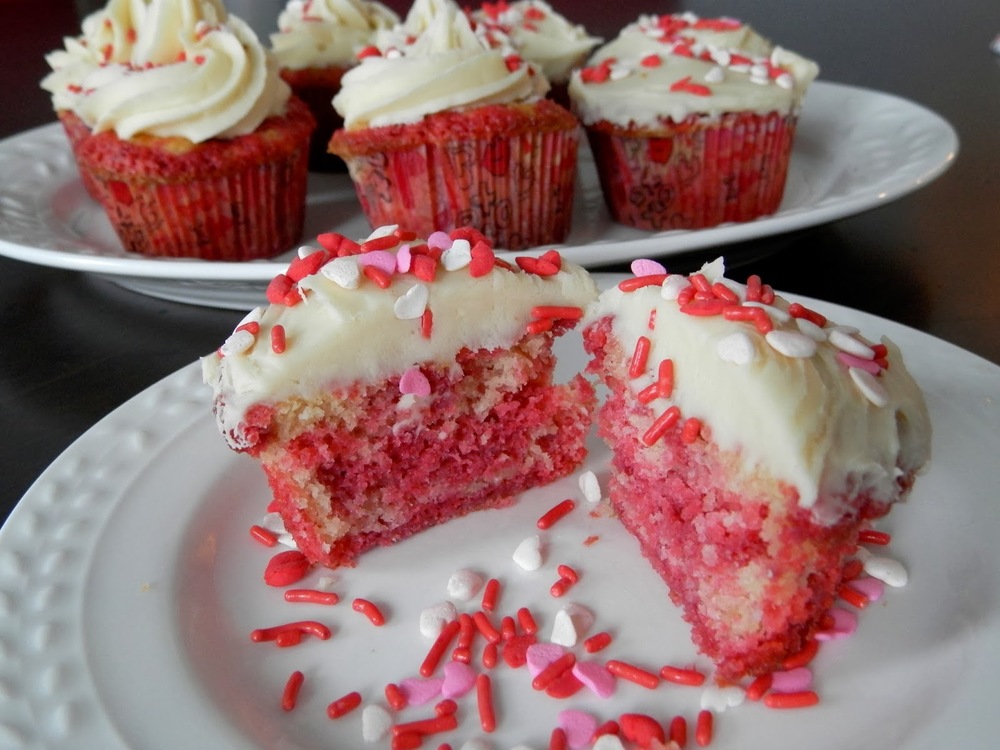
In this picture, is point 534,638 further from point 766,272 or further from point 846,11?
point 846,11

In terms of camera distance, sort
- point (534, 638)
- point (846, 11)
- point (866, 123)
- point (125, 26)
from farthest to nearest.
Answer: point (846, 11), point (866, 123), point (125, 26), point (534, 638)

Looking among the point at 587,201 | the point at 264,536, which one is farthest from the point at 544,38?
the point at 264,536

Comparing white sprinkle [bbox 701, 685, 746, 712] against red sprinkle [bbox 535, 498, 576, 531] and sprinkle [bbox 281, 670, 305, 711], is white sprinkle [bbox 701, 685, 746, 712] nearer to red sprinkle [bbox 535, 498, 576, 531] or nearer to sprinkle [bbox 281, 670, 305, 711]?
red sprinkle [bbox 535, 498, 576, 531]

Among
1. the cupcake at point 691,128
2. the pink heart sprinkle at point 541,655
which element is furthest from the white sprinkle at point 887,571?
the cupcake at point 691,128

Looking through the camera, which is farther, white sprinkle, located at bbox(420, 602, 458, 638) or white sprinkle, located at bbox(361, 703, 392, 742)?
white sprinkle, located at bbox(420, 602, 458, 638)

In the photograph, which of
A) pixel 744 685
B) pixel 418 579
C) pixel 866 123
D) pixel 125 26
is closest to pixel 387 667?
pixel 418 579

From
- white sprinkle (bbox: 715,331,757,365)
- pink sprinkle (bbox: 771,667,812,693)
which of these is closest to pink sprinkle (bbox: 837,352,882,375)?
white sprinkle (bbox: 715,331,757,365)

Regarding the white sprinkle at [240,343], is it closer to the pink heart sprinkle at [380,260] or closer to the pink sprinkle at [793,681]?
the pink heart sprinkle at [380,260]
